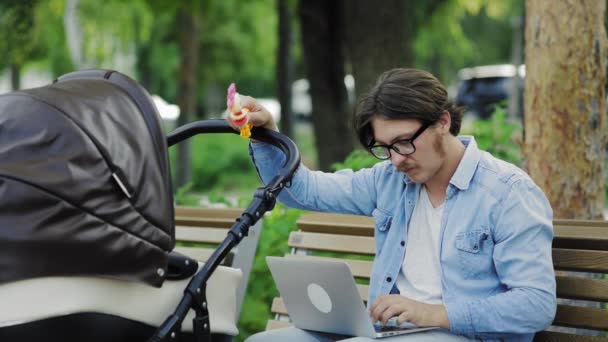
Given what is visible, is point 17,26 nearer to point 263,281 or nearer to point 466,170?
point 263,281

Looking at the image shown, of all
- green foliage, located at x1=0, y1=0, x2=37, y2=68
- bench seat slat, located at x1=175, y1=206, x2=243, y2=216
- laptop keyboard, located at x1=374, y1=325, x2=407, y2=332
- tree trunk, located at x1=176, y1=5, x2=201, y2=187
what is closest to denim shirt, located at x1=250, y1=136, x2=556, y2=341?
laptop keyboard, located at x1=374, y1=325, x2=407, y2=332

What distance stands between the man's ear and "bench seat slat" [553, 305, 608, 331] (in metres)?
0.69

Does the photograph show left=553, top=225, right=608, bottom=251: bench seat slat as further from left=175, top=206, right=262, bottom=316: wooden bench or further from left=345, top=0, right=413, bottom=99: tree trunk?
left=345, top=0, right=413, bottom=99: tree trunk

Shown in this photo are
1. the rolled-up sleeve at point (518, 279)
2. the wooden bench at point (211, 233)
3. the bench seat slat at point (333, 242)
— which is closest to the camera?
the rolled-up sleeve at point (518, 279)

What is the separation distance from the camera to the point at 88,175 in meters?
2.40

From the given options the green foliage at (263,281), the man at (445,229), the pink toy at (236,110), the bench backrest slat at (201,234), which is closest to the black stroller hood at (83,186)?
the pink toy at (236,110)

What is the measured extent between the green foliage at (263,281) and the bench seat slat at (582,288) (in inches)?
69.6

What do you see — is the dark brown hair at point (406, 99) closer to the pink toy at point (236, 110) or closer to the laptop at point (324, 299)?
the pink toy at point (236, 110)

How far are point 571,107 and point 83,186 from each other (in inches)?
99.2

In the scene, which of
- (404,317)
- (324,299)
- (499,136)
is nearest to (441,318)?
(404,317)

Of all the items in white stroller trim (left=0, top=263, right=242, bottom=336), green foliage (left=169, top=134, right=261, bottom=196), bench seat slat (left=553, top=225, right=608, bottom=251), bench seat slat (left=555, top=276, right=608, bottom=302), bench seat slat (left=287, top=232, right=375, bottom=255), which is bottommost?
green foliage (left=169, top=134, right=261, bottom=196)

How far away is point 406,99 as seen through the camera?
3000 mm

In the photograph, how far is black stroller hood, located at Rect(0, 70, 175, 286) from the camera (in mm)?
2346

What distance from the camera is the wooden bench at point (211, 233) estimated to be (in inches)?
152
